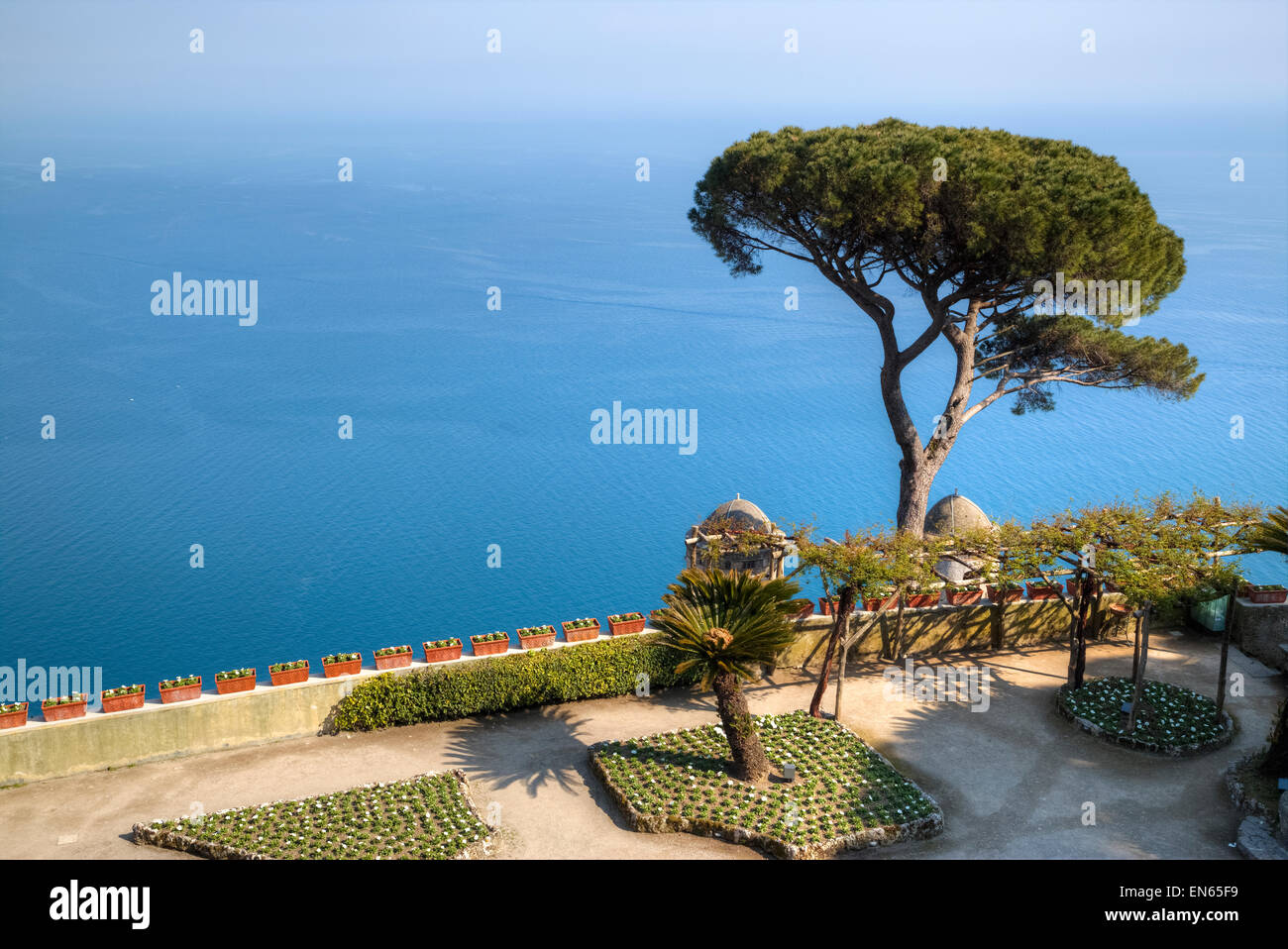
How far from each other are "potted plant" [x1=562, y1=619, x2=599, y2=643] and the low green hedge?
350 millimetres

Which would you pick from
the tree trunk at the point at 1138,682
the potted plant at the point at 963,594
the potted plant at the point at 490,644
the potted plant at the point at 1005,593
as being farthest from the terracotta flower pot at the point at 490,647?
the tree trunk at the point at 1138,682

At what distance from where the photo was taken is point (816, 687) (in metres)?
18.7

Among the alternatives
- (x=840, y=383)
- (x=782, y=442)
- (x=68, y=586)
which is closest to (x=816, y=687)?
(x=68, y=586)

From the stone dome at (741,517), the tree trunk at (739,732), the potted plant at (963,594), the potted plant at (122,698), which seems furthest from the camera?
the stone dome at (741,517)

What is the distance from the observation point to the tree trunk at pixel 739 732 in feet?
51.3

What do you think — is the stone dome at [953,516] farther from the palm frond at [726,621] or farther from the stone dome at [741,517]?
the palm frond at [726,621]

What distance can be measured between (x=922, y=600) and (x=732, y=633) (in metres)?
5.92

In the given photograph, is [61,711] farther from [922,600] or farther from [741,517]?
[922,600]

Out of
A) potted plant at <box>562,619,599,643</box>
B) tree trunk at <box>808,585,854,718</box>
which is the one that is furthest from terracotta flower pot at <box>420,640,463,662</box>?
tree trunk at <box>808,585,854,718</box>

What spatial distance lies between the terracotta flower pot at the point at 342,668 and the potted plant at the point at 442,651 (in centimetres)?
107

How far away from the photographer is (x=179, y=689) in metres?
17.0

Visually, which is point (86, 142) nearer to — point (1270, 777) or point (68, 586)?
point (68, 586)

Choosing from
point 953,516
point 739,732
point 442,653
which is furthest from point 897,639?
point 442,653

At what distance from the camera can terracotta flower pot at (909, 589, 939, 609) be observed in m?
20.3
